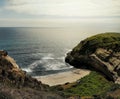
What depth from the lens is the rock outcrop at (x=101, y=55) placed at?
8225 centimetres

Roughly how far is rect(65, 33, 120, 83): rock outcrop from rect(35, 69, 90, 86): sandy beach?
6.39 m

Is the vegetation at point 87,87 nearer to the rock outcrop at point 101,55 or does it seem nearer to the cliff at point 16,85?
the rock outcrop at point 101,55

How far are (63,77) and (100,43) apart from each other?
1203 inches

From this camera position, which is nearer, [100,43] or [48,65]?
[48,65]

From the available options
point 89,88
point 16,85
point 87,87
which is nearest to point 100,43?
point 87,87

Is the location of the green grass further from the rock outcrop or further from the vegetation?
the rock outcrop

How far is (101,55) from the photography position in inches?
3659

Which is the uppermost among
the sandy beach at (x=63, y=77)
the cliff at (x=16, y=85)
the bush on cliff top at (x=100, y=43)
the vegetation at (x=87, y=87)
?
the cliff at (x=16, y=85)

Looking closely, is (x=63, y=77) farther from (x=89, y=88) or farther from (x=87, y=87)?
(x=89, y=88)

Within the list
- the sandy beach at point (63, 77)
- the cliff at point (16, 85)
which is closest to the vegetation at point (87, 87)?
the sandy beach at point (63, 77)

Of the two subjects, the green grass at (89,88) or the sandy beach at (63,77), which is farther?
the sandy beach at (63,77)

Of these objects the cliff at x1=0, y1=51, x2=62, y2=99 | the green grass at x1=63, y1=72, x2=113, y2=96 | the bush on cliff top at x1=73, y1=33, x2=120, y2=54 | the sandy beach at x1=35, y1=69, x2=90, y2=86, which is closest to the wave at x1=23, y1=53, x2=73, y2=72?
the sandy beach at x1=35, y1=69, x2=90, y2=86

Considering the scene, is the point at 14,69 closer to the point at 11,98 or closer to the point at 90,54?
the point at 11,98

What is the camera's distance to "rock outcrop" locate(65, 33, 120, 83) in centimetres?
8225
